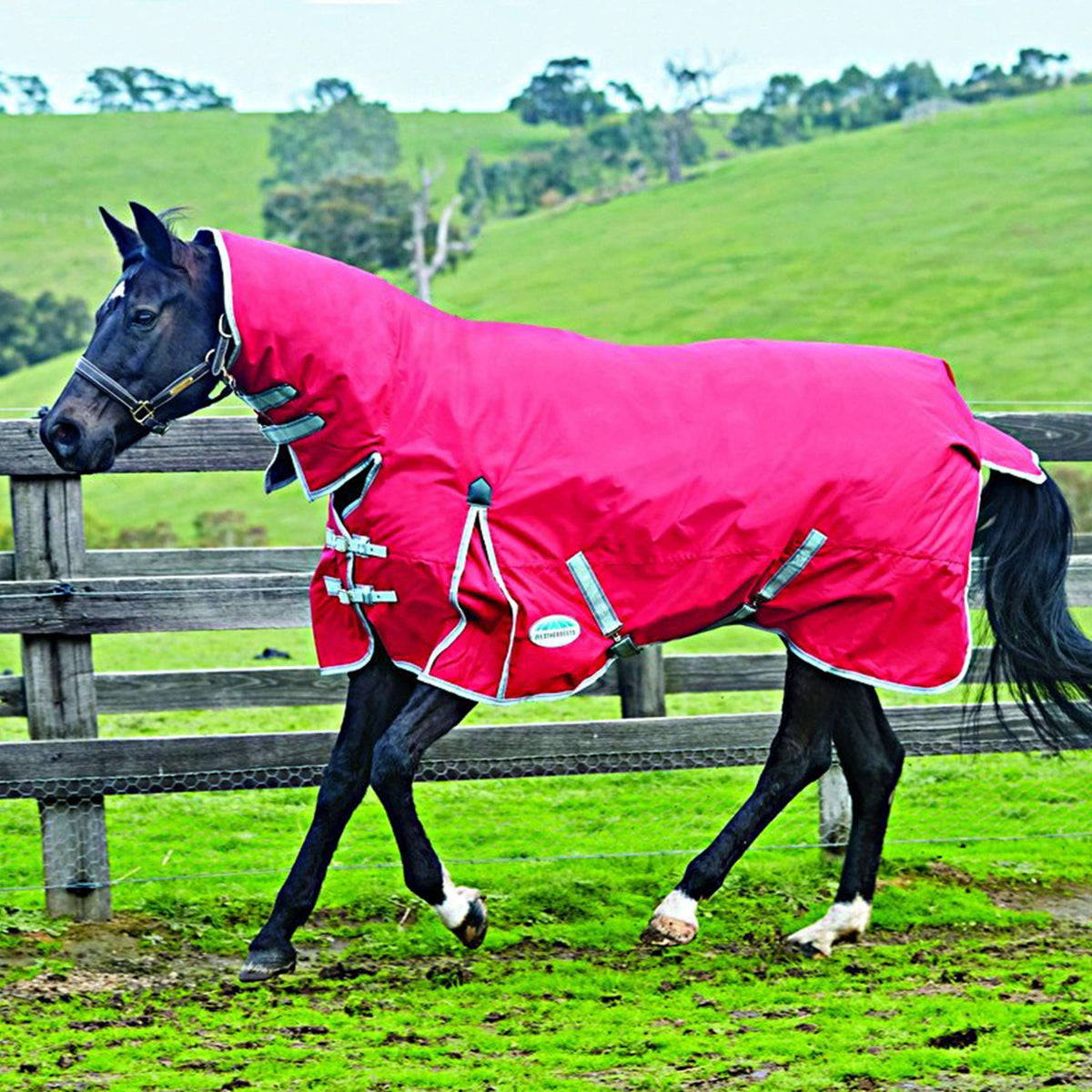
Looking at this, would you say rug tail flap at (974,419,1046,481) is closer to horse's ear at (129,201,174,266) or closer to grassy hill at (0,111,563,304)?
horse's ear at (129,201,174,266)

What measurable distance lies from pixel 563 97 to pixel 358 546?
342ft

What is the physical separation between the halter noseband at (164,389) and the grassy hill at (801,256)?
27516 mm

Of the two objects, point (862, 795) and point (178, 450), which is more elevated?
point (178, 450)

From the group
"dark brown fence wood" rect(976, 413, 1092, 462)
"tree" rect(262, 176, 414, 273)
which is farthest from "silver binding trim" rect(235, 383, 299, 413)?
"tree" rect(262, 176, 414, 273)

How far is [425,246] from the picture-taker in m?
61.3

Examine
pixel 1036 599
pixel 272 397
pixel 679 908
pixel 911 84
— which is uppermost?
pixel 911 84

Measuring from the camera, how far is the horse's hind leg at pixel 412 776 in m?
4.84

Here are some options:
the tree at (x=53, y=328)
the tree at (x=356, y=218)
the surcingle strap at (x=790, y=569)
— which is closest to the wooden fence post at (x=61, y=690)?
the surcingle strap at (x=790, y=569)

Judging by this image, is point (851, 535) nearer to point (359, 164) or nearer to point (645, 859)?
point (645, 859)

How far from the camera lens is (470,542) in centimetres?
478

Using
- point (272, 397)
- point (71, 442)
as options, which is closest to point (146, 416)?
point (71, 442)

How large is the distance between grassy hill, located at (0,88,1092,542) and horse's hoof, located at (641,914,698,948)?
1080 inches

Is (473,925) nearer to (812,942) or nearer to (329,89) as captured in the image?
(812,942)

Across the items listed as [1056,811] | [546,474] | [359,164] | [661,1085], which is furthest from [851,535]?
[359,164]
